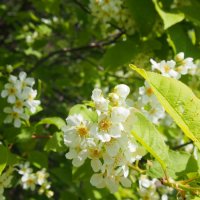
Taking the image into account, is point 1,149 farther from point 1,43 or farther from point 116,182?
point 1,43

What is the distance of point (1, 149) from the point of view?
1.84 metres

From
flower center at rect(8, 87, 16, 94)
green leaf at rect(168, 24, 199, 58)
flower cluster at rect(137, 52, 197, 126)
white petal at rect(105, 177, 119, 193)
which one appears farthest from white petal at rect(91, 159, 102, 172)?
green leaf at rect(168, 24, 199, 58)

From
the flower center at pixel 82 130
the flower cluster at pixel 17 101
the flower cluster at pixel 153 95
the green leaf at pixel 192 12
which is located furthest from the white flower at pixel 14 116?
the green leaf at pixel 192 12

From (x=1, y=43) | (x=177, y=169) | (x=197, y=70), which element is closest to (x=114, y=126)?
(x=177, y=169)

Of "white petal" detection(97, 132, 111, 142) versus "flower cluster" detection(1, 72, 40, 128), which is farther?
"flower cluster" detection(1, 72, 40, 128)

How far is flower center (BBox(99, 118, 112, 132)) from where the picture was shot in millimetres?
1563

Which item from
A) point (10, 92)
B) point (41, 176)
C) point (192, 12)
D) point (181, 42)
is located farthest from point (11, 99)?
point (192, 12)

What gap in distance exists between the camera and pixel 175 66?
2.47 m

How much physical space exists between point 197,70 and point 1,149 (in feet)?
4.70

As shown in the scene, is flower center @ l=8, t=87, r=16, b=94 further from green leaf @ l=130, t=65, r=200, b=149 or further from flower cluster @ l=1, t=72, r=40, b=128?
green leaf @ l=130, t=65, r=200, b=149

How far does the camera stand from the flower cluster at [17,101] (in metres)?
2.39

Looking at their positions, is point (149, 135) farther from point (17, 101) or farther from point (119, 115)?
point (17, 101)

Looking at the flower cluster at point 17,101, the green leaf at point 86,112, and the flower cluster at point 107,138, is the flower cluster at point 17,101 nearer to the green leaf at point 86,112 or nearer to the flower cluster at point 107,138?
the green leaf at point 86,112

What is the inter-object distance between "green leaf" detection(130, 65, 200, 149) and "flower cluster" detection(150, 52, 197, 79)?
891mm
